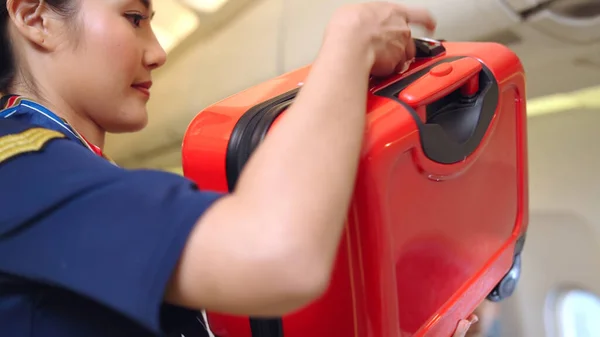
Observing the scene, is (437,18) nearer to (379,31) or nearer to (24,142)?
(379,31)

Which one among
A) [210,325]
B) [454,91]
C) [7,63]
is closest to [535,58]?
[454,91]

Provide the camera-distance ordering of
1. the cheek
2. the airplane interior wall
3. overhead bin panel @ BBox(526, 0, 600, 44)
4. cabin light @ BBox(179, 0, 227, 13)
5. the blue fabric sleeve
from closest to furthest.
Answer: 1. the blue fabric sleeve
2. the cheek
3. overhead bin panel @ BBox(526, 0, 600, 44)
4. the airplane interior wall
5. cabin light @ BBox(179, 0, 227, 13)

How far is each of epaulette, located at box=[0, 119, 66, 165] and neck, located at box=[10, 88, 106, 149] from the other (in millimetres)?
142

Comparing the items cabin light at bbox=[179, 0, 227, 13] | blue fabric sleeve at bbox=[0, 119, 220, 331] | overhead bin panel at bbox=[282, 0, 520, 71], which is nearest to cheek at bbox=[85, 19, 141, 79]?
blue fabric sleeve at bbox=[0, 119, 220, 331]

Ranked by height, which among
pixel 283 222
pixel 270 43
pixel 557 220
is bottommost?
pixel 557 220

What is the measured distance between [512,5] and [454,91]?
0.19 meters

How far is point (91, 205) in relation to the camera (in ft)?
1.07

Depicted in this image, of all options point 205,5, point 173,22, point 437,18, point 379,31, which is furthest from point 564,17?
point 173,22

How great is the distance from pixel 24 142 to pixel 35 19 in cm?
22

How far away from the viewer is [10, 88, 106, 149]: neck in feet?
1.83

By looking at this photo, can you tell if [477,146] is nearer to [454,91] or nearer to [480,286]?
[454,91]

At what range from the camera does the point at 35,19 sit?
0.54 meters

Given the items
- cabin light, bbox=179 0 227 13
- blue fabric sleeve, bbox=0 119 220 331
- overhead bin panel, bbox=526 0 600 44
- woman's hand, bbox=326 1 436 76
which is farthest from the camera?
cabin light, bbox=179 0 227 13

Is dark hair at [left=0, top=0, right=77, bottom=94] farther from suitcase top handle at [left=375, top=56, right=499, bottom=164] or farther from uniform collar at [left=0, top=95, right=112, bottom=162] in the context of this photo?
suitcase top handle at [left=375, top=56, right=499, bottom=164]
